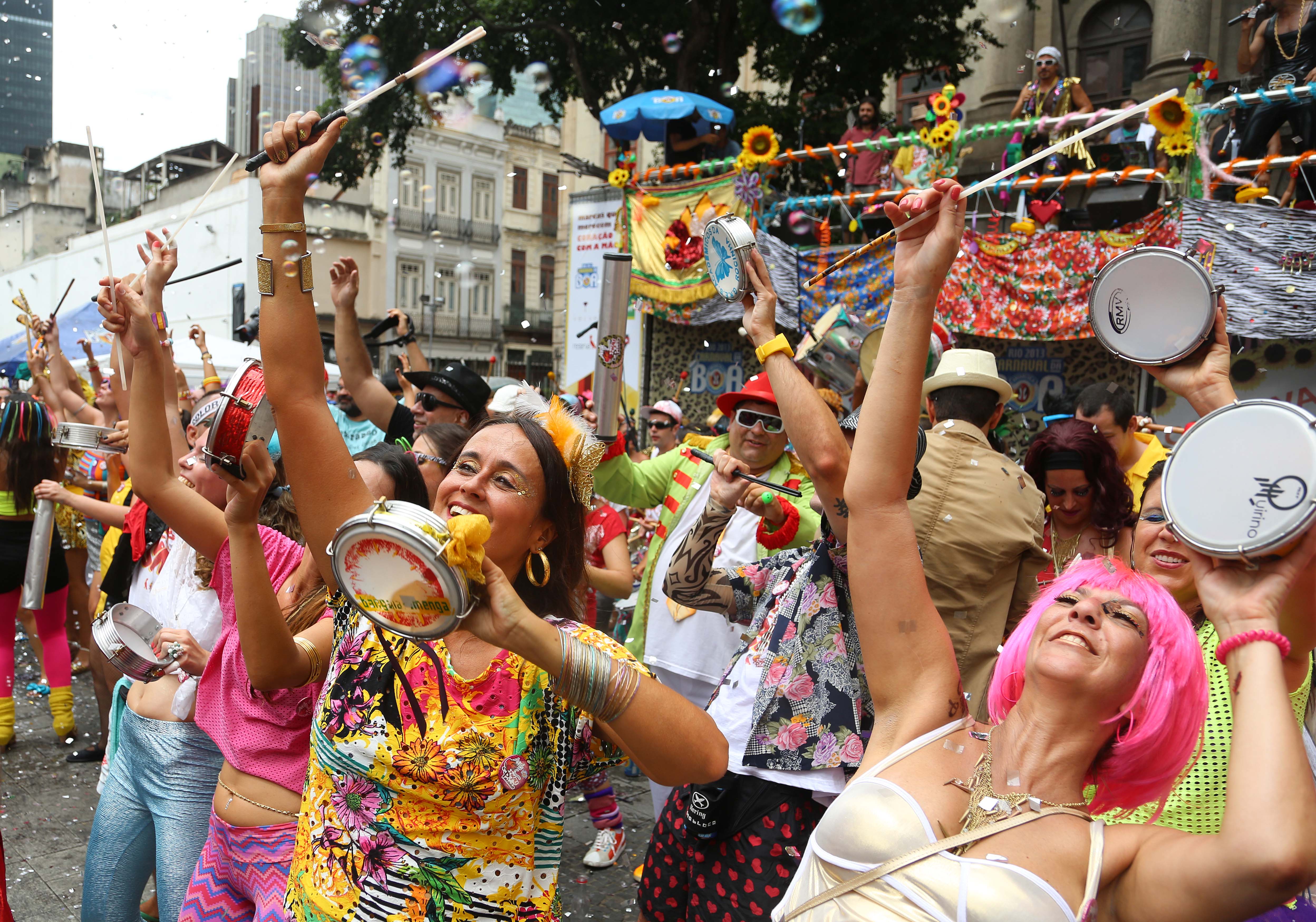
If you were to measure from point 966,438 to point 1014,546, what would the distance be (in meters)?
0.32

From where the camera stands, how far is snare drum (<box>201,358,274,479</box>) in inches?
77.7

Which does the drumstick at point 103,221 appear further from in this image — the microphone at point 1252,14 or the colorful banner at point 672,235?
the microphone at point 1252,14

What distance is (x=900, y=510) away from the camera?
1.79 metres

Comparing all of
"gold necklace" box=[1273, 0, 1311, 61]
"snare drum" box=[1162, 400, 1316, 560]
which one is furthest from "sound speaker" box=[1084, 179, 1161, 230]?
"snare drum" box=[1162, 400, 1316, 560]

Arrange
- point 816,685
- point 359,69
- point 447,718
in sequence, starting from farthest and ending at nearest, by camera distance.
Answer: point 359,69 → point 816,685 → point 447,718

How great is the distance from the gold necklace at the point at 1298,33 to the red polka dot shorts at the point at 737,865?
763 cm

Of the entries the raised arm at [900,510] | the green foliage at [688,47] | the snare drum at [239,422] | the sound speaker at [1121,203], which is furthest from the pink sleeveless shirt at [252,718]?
the green foliage at [688,47]

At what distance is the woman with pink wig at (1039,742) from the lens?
133cm

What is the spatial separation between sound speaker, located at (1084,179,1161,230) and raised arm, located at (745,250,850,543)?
7.22 m

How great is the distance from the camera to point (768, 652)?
7.73 ft

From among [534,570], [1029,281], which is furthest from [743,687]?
[1029,281]

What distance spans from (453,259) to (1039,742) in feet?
120

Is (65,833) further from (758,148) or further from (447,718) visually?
(758,148)

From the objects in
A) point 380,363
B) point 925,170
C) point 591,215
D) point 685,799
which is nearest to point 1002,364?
point 925,170
